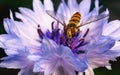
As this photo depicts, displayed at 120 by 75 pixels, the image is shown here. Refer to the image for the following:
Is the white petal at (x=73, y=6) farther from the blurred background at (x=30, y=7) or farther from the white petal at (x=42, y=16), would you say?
the blurred background at (x=30, y=7)

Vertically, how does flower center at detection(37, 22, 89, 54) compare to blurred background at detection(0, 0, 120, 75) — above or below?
below

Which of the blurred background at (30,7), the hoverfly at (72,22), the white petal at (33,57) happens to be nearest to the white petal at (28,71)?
the white petal at (33,57)

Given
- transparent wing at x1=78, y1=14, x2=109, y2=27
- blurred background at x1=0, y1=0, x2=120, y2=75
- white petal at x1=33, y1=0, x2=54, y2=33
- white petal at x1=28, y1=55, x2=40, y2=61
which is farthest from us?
blurred background at x1=0, y1=0, x2=120, y2=75

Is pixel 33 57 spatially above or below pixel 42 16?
below

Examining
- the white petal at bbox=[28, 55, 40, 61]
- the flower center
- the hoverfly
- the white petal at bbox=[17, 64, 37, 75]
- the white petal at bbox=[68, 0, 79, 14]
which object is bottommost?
the white petal at bbox=[17, 64, 37, 75]

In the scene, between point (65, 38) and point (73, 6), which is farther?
point (73, 6)

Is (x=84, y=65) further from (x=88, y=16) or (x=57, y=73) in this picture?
(x=88, y=16)

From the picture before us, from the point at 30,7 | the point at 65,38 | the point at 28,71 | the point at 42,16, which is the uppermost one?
the point at 30,7

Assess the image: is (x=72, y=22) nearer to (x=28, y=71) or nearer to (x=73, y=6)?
(x=73, y=6)

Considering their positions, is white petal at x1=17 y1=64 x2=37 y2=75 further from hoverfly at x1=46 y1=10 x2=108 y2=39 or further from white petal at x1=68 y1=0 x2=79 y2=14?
white petal at x1=68 y1=0 x2=79 y2=14

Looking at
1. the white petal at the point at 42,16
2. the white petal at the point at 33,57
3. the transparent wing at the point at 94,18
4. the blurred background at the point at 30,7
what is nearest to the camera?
the white petal at the point at 33,57

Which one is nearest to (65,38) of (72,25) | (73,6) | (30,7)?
(72,25)

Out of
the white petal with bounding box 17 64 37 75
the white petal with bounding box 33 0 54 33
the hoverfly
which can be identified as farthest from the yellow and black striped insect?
the white petal with bounding box 17 64 37 75

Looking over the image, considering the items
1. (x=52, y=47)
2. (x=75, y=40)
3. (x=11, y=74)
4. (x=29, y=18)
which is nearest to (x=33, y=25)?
(x=29, y=18)
